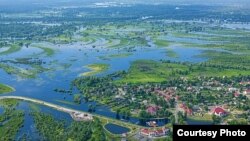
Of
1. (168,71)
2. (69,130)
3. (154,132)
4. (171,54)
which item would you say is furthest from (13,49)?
(154,132)

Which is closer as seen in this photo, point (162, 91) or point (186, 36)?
point (162, 91)

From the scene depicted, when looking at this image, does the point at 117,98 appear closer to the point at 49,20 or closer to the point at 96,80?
the point at 96,80

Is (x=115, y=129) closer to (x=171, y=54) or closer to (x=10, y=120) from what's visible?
(x=10, y=120)

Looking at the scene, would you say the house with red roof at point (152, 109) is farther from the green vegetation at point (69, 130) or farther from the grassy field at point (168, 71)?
the grassy field at point (168, 71)

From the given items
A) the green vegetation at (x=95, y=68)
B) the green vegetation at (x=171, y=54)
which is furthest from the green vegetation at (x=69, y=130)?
the green vegetation at (x=171, y=54)

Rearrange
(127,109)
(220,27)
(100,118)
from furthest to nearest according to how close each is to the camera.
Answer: (220,27) → (127,109) → (100,118)

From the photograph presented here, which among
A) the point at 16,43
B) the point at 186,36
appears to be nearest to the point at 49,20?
the point at 16,43

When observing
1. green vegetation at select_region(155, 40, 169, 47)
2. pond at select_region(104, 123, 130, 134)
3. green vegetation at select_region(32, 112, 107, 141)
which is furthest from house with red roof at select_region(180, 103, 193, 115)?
green vegetation at select_region(155, 40, 169, 47)

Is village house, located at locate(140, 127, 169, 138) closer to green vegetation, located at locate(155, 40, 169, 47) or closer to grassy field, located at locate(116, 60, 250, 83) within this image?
grassy field, located at locate(116, 60, 250, 83)
